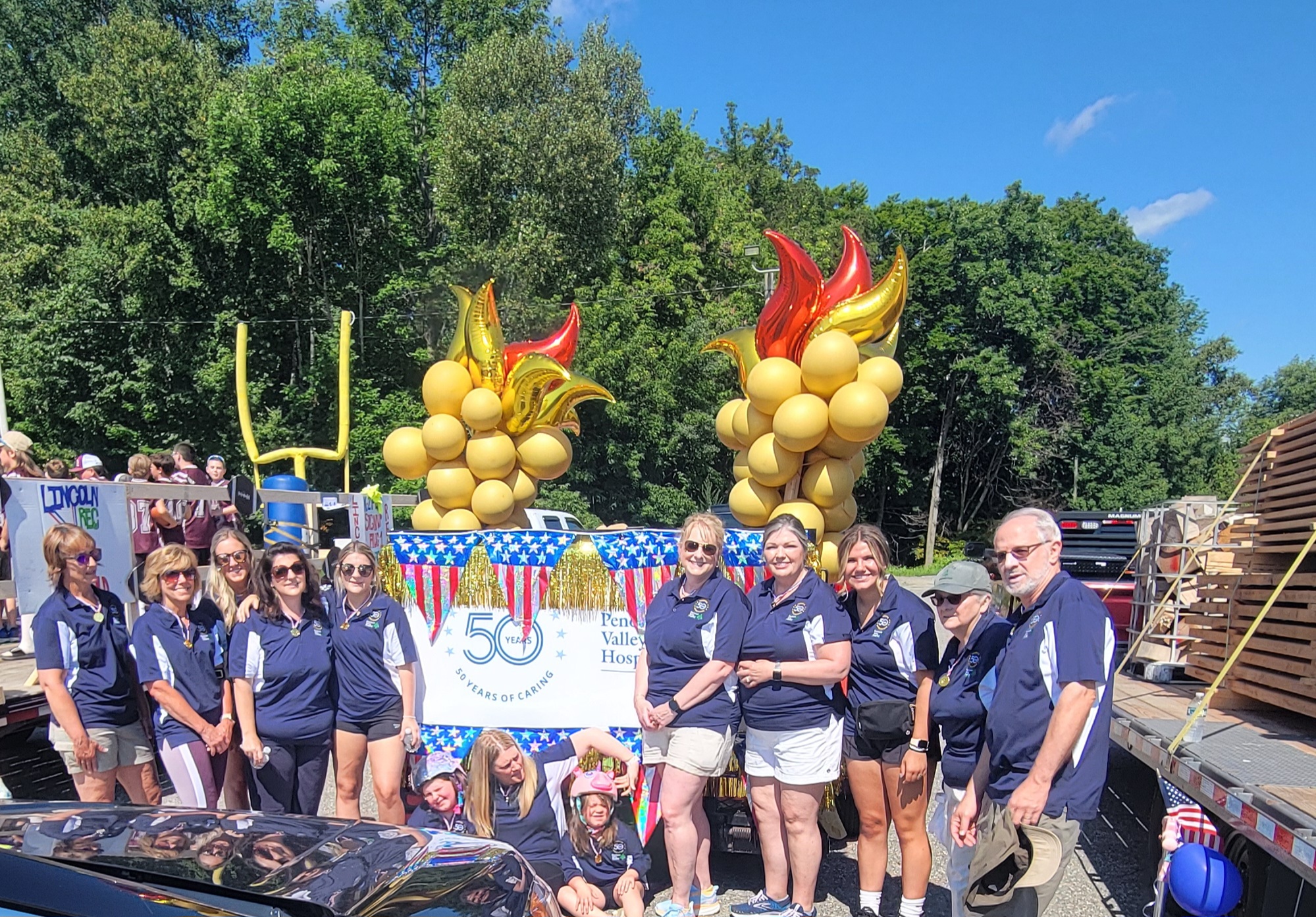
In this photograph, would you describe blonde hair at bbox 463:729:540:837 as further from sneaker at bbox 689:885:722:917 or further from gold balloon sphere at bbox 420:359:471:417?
gold balloon sphere at bbox 420:359:471:417

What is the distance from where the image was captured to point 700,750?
403 cm

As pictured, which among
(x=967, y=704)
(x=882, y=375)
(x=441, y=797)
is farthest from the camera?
(x=882, y=375)

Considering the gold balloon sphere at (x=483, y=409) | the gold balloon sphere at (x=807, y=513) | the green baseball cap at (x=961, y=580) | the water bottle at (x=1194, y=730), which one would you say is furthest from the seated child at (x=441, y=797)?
the water bottle at (x=1194, y=730)

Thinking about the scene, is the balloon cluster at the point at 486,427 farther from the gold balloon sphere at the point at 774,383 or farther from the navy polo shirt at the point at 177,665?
the navy polo shirt at the point at 177,665

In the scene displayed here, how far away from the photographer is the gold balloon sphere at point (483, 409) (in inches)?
246

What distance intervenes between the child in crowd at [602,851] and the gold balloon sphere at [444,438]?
2.79m

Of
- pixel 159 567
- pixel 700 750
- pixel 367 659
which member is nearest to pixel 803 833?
pixel 700 750

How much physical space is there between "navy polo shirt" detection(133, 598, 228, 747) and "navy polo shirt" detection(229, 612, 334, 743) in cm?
13

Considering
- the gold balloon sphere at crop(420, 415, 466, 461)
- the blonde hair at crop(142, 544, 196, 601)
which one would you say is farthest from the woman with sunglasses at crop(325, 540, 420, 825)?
the gold balloon sphere at crop(420, 415, 466, 461)

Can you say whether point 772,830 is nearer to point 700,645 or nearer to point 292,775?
point 700,645

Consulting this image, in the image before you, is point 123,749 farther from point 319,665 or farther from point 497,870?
point 497,870

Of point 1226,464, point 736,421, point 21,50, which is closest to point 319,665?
point 736,421

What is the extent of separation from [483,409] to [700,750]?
122 inches

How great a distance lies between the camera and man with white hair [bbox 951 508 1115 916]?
2.86 m
